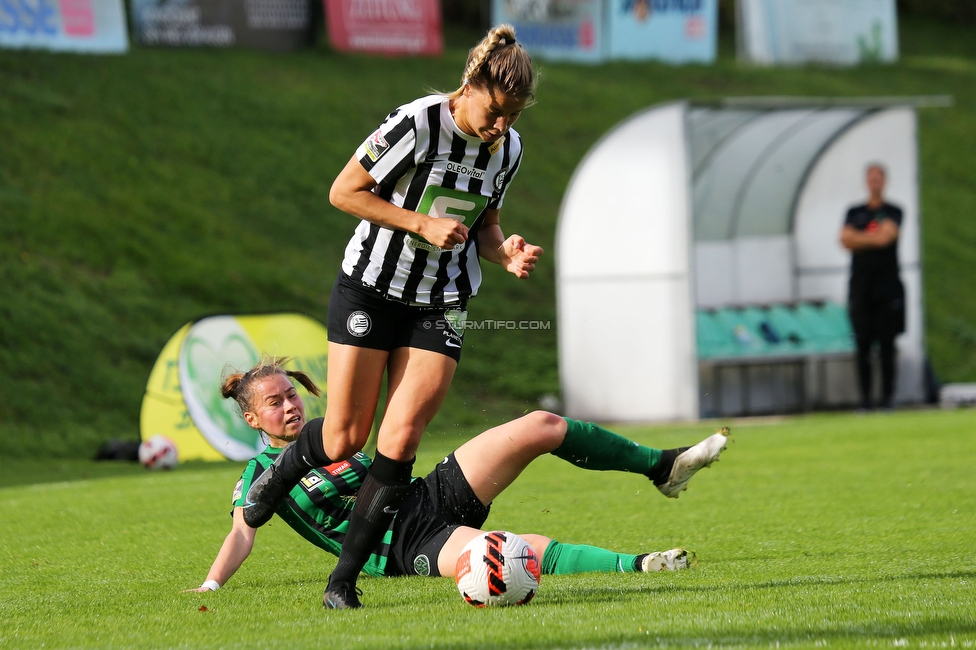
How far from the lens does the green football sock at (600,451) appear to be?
4.70 meters

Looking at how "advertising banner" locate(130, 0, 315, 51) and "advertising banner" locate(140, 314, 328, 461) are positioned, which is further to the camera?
"advertising banner" locate(130, 0, 315, 51)

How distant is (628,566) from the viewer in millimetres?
4840

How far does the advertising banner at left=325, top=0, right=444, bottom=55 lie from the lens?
22344 millimetres

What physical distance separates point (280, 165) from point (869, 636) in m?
17.1

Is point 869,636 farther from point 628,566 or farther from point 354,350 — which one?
point 354,350

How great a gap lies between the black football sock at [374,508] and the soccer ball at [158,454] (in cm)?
653

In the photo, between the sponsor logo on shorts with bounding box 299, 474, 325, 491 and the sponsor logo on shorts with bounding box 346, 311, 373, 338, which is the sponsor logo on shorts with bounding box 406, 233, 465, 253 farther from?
the sponsor logo on shorts with bounding box 299, 474, 325, 491

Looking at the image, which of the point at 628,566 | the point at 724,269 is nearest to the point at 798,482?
the point at 628,566

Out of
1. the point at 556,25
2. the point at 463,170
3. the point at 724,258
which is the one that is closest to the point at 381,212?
the point at 463,170

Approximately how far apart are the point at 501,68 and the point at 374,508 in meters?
1.59

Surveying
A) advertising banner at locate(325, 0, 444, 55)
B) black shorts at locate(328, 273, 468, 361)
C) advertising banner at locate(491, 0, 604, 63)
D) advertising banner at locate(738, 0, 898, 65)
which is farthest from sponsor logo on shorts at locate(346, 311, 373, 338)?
advertising banner at locate(738, 0, 898, 65)

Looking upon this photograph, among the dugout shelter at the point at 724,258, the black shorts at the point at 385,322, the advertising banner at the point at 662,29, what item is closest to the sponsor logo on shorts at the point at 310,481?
the black shorts at the point at 385,322

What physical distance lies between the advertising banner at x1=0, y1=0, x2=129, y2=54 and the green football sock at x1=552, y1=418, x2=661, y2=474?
15887mm

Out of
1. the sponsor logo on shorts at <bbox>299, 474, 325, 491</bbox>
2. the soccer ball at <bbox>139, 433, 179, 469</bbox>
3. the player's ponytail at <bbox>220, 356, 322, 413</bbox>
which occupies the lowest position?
the soccer ball at <bbox>139, 433, 179, 469</bbox>
